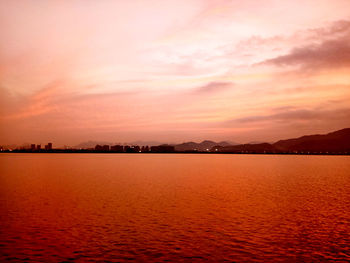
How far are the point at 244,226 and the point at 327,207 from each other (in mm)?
23901

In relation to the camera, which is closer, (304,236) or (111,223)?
(304,236)

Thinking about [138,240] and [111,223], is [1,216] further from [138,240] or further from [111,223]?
[138,240]

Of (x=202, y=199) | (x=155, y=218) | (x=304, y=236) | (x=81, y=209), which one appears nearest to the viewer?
(x=304, y=236)

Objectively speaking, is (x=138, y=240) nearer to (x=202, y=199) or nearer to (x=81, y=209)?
(x=81, y=209)

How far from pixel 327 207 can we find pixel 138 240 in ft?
123

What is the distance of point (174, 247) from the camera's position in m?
34.3

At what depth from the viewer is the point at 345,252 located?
33500mm

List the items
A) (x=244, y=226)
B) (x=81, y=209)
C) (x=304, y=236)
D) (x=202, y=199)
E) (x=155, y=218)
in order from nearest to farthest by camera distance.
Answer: (x=304, y=236), (x=244, y=226), (x=155, y=218), (x=81, y=209), (x=202, y=199)

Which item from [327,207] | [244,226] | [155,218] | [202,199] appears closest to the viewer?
[244,226]

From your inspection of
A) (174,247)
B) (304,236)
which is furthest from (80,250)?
(304,236)

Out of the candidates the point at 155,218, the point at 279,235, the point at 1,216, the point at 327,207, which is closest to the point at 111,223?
the point at 155,218

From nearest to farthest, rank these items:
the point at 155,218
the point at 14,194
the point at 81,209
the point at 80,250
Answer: the point at 80,250, the point at 155,218, the point at 81,209, the point at 14,194

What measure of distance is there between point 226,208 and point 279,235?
17276mm

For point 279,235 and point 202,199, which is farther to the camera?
point 202,199
